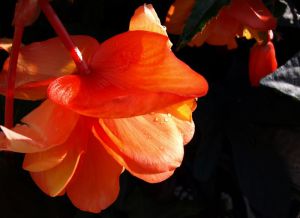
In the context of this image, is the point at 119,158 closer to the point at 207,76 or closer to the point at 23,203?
the point at 23,203

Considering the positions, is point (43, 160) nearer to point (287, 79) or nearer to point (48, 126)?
point (48, 126)

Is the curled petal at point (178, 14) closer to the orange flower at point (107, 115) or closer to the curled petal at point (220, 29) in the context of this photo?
the curled petal at point (220, 29)

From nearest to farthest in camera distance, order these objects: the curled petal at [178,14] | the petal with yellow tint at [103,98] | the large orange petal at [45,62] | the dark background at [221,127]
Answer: the petal with yellow tint at [103,98] < the large orange petal at [45,62] < the curled petal at [178,14] < the dark background at [221,127]

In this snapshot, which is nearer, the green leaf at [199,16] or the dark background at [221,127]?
the green leaf at [199,16]

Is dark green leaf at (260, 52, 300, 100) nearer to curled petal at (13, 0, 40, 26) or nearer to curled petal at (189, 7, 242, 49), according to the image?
curled petal at (189, 7, 242, 49)

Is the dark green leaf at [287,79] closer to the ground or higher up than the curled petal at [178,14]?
closer to the ground

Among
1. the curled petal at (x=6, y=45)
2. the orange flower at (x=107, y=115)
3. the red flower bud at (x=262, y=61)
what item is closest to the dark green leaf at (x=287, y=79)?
the red flower bud at (x=262, y=61)

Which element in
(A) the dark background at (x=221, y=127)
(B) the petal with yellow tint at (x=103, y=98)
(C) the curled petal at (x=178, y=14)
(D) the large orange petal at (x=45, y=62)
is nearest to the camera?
(B) the petal with yellow tint at (x=103, y=98)

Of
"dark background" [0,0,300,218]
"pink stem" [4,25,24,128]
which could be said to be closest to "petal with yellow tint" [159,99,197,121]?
"pink stem" [4,25,24,128]
